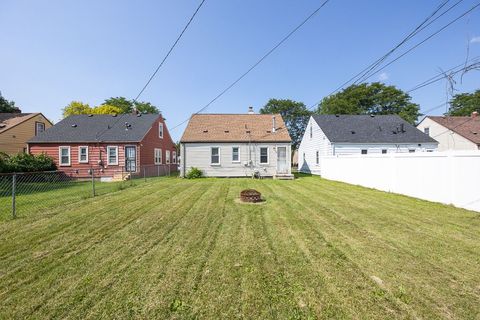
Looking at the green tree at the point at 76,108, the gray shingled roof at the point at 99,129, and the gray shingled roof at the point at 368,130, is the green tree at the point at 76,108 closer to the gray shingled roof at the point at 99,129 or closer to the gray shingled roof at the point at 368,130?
the gray shingled roof at the point at 99,129

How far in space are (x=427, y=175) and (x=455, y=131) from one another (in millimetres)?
24138

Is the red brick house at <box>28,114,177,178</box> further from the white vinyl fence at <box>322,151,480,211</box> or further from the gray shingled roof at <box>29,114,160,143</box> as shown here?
the white vinyl fence at <box>322,151,480,211</box>

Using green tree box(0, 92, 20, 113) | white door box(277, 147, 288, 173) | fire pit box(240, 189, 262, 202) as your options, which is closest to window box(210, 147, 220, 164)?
white door box(277, 147, 288, 173)

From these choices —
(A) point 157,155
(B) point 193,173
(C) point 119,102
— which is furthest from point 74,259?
(C) point 119,102

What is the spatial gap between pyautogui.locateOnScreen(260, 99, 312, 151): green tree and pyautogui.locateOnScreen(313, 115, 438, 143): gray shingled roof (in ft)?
107

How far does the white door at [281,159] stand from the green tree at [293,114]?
3893 cm

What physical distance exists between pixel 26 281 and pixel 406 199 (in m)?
11.2

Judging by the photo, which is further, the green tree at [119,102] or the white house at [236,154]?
the green tree at [119,102]

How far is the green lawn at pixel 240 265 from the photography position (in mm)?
2781

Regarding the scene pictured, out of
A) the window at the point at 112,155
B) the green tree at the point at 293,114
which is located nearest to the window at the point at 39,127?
the window at the point at 112,155

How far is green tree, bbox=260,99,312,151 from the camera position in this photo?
188 feet

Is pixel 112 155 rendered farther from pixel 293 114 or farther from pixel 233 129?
pixel 293 114

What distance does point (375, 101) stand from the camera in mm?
50188

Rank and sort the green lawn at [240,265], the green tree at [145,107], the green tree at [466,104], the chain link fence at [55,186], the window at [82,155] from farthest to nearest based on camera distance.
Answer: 1. the green tree at [145,107]
2. the green tree at [466,104]
3. the window at [82,155]
4. the chain link fence at [55,186]
5. the green lawn at [240,265]
